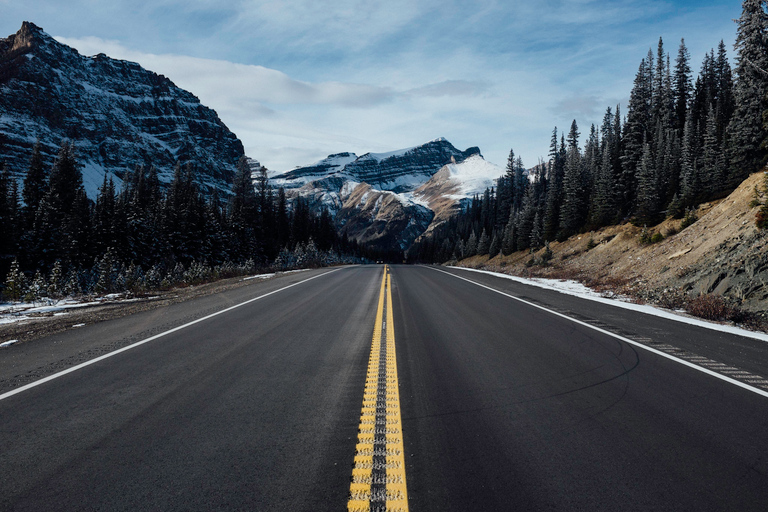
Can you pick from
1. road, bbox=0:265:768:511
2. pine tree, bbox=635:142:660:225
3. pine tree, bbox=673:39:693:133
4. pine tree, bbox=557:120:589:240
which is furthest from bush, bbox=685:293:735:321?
pine tree, bbox=673:39:693:133

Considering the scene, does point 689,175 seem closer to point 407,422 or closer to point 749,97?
point 749,97

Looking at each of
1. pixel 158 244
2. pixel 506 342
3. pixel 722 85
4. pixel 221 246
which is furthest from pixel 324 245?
pixel 506 342

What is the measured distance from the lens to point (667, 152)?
37438 mm

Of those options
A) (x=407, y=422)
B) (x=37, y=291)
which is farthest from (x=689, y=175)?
(x=37, y=291)

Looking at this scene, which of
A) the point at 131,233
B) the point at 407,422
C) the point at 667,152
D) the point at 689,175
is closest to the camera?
the point at 407,422

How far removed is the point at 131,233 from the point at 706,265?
5202 cm

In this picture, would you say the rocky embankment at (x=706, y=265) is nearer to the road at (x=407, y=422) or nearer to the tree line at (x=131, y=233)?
the road at (x=407, y=422)

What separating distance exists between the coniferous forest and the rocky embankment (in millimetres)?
4310

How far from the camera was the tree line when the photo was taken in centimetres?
3434

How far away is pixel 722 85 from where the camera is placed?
2206 inches

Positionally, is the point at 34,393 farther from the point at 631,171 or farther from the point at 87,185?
the point at 87,185

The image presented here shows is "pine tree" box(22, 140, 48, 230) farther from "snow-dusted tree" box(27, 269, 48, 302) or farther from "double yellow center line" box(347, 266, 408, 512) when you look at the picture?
"double yellow center line" box(347, 266, 408, 512)

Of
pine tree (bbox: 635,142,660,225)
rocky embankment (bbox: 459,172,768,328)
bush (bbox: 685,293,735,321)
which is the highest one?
pine tree (bbox: 635,142,660,225)

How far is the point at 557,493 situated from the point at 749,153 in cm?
3655
